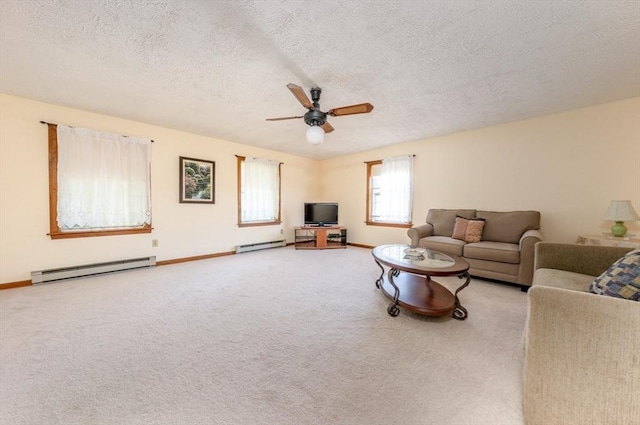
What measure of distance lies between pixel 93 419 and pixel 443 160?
513 cm

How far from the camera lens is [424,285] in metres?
2.65

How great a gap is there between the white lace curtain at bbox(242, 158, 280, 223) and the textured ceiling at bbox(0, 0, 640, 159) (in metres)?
1.87

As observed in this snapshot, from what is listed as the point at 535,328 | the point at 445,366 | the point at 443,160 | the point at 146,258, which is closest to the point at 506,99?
the point at 443,160

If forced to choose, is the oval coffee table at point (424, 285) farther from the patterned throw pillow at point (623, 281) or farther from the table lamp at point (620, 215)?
the table lamp at point (620, 215)

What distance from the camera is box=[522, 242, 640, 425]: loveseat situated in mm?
905

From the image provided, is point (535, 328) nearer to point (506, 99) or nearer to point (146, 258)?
point (506, 99)

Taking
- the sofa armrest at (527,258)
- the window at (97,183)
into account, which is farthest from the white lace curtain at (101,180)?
the sofa armrest at (527,258)

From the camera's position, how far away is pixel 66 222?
316 cm

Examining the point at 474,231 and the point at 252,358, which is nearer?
the point at 252,358

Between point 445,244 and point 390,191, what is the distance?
193 cm

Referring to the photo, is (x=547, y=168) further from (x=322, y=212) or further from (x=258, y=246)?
(x=258, y=246)

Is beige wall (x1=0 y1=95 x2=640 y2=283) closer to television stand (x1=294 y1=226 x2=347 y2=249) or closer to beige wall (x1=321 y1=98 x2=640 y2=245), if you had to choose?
beige wall (x1=321 y1=98 x2=640 y2=245)

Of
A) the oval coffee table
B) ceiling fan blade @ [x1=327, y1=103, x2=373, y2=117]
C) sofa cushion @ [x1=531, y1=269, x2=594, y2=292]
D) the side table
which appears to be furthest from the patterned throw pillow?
ceiling fan blade @ [x1=327, y1=103, x2=373, y2=117]

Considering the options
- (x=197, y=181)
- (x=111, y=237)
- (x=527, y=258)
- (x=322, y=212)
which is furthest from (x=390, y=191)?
(x=111, y=237)
